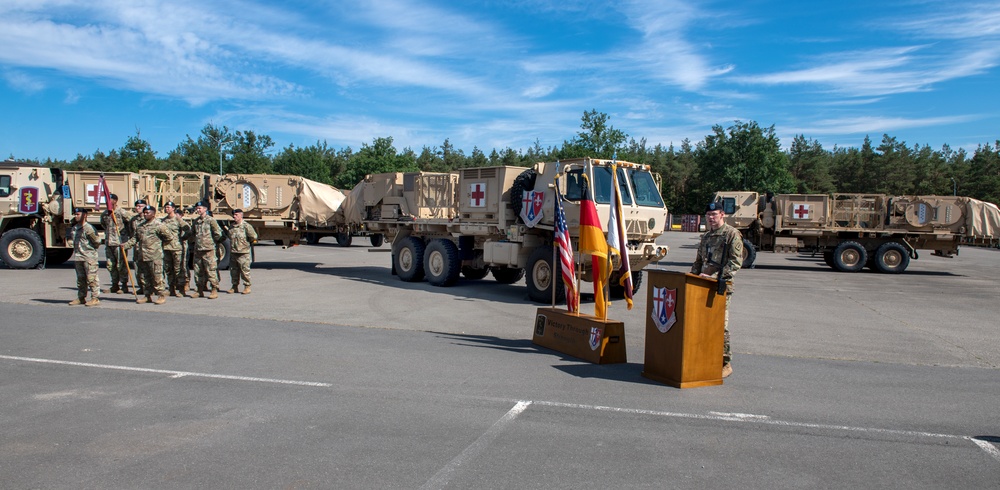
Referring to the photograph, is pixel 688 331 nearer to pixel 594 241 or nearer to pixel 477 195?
pixel 594 241

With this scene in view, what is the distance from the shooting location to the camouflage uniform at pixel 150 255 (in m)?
12.7

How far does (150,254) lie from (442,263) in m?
6.32

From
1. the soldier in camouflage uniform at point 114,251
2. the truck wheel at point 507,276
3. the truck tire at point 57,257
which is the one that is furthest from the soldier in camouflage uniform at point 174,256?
the truck tire at point 57,257

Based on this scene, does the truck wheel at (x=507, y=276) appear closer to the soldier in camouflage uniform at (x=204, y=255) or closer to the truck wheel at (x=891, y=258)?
the soldier in camouflage uniform at (x=204, y=255)

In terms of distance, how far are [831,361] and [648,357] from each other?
9.27 feet

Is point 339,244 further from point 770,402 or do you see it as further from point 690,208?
point 690,208

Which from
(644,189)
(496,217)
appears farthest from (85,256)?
(644,189)

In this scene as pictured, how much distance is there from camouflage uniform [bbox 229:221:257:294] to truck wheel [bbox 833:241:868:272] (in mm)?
19560

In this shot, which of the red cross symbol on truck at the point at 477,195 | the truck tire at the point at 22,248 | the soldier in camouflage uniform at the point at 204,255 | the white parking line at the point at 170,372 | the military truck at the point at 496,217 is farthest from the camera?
the truck tire at the point at 22,248

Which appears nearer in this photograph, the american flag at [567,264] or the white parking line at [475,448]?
the white parking line at [475,448]

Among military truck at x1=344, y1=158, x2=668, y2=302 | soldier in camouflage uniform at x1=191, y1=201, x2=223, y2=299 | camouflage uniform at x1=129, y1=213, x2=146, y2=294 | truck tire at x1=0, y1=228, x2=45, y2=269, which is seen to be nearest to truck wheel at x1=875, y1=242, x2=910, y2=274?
military truck at x1=344, y1=158, x2=668, y2=302

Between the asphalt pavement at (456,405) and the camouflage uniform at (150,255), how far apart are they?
90 cm

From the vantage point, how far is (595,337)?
25.9 feet

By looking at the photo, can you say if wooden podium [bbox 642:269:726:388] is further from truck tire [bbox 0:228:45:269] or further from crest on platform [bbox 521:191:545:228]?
truck tire [bbox 0:228:45:269]
